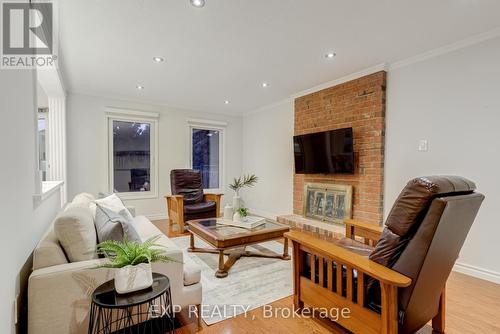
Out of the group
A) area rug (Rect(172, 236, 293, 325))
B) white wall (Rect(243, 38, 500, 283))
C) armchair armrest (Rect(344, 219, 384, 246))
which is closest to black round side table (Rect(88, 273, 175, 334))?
area rug (Rect(172, 236, 293, 325))

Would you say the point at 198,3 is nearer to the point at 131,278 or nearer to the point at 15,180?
the point at 15,180

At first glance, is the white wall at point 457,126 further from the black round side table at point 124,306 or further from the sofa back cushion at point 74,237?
the sofa back cushion at point 74,237

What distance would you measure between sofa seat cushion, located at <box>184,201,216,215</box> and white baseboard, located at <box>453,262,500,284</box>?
3.30 metres

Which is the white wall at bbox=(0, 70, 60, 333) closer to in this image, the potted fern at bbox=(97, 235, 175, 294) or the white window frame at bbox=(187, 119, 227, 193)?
the potted fern at bbox=(97, 235, 175, 294)

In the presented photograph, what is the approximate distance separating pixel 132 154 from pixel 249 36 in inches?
139

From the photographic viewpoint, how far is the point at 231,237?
2.44 meters

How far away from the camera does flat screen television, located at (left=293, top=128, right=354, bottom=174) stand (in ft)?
11.4

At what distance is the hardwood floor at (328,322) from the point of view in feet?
5.58

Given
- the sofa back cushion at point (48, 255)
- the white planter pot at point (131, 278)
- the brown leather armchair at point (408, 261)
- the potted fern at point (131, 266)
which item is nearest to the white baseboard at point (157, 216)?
the sofa back cushion at point (48, 255)

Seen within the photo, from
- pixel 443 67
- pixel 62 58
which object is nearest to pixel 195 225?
pixel 62 58

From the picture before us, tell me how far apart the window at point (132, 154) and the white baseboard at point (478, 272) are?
190 inches

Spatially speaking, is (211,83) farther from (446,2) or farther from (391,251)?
(391,251)

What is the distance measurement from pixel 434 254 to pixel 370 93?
256 cm

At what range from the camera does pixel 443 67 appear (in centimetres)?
271
